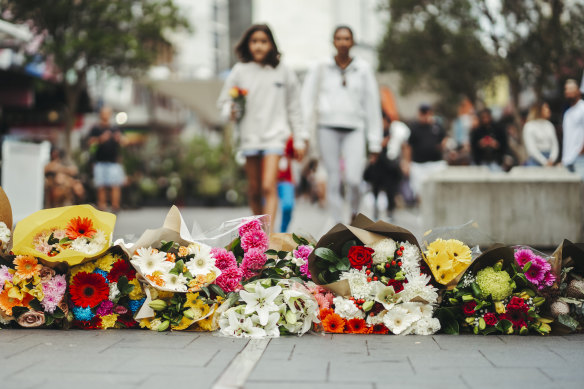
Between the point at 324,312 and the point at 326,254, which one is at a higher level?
the point at 326,254

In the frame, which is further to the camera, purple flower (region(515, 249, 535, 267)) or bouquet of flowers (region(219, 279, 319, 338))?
purple flower (region(515, 249, 535, 267))

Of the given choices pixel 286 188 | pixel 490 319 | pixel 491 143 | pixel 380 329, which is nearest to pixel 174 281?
pixel 380 329

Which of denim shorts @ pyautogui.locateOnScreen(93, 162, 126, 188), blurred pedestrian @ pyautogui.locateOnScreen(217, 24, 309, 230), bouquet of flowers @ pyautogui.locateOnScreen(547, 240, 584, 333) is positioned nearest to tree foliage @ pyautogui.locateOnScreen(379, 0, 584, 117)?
denim shorts @ pyautogui.locateOnScreen(93, 162, 126, 188)

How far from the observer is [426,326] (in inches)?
170

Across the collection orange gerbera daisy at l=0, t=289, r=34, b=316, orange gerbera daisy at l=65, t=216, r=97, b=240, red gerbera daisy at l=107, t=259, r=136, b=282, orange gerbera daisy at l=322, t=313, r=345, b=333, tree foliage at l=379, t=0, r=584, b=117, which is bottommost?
orange gerbera daisy at l=322, t=313, r=345, b=333

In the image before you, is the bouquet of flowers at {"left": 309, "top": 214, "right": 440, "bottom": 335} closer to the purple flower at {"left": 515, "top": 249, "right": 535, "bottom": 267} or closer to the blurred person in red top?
the purple flower at {"left": 515, "top": 249, "right": 535, "bottom": 267}

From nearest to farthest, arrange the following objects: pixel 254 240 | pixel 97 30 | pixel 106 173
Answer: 1. pixel 254 240
2. pixel 106 173
3. pixel 97 30

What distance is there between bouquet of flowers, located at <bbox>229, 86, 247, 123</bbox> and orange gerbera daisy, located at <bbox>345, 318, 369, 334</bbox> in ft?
11.1

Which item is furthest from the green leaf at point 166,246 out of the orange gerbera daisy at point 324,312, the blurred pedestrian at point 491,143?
the blurred pedestrian at point 491,143

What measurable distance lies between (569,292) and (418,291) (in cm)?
87

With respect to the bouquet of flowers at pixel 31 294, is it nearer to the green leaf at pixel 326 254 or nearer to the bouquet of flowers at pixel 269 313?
the bouquet of flowers at pixel 269 313

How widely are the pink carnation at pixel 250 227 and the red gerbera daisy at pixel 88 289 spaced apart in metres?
0.84

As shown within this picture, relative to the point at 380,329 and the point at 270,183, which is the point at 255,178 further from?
the point at 380,329

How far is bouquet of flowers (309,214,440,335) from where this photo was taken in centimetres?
432
